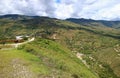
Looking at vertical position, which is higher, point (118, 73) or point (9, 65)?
point (9, 65)

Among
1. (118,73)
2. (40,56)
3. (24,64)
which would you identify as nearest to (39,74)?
(24,64)

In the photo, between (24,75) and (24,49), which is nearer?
(24,75)

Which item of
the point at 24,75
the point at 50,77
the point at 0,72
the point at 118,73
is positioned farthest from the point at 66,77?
the point at 118,73

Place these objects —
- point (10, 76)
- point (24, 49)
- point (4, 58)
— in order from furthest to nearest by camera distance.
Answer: point (24, 49) < point (4, 58) < point (10, 76)

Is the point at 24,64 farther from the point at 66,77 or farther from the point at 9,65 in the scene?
the point at 66,77

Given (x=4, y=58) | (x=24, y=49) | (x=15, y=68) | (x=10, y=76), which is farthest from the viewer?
(x=24, y=49)

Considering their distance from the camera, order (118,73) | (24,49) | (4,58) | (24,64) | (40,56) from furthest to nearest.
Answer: (118,73) → (24,49) → (40,56) → (4,58) → (24,64)

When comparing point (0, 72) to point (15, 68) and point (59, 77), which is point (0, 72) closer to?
point (15, 68)

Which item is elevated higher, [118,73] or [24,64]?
[24,64]

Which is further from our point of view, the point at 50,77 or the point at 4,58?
the point at 4,58
